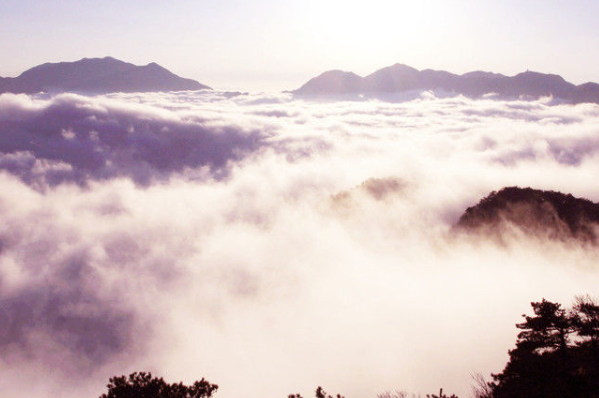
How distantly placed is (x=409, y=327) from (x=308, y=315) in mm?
33516

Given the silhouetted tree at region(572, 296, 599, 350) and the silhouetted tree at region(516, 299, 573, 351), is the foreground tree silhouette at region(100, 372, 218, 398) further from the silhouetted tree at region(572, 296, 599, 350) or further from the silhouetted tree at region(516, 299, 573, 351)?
the silhouetted tree at region(572, 296, 599, 350)

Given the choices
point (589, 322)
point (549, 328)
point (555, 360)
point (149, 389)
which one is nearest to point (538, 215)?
point (549, 328)

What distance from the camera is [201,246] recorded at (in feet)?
607

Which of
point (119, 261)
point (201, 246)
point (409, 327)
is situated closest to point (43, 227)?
point (119, 261)

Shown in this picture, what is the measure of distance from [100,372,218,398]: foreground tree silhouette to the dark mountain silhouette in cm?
7446

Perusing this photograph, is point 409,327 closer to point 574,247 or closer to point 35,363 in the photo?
point 574,247

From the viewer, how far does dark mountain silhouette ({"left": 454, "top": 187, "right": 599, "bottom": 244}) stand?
7050 cm

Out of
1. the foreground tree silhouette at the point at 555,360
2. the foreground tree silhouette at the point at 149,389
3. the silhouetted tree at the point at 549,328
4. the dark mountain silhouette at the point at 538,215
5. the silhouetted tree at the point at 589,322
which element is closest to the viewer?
the foreground tree silhouette at the point at 555,360

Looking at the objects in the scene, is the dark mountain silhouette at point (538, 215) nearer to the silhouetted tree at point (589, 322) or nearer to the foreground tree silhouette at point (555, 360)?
the foreground tree silhouette at point (555, 360)

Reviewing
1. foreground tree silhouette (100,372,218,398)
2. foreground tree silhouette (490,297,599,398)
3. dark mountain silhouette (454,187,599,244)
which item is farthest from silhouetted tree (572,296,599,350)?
dark mountain silhouette (454,187,599,244)

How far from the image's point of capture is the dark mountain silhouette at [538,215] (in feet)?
231

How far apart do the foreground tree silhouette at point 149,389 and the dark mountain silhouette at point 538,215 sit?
74460 millimetres

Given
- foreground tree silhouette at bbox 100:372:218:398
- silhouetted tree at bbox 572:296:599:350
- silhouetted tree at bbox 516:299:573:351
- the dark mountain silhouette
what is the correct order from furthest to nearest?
the dark mountain silhouette < foreground tree silhouette at bbox 100:372:218:398 < silhouetted tree at bbox 516:299:573:351 < silhouetted tree at bbox 572:296:599:350

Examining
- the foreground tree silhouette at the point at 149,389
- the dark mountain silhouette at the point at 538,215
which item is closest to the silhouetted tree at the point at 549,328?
the foreground tree silhouette at the point at 149,389
